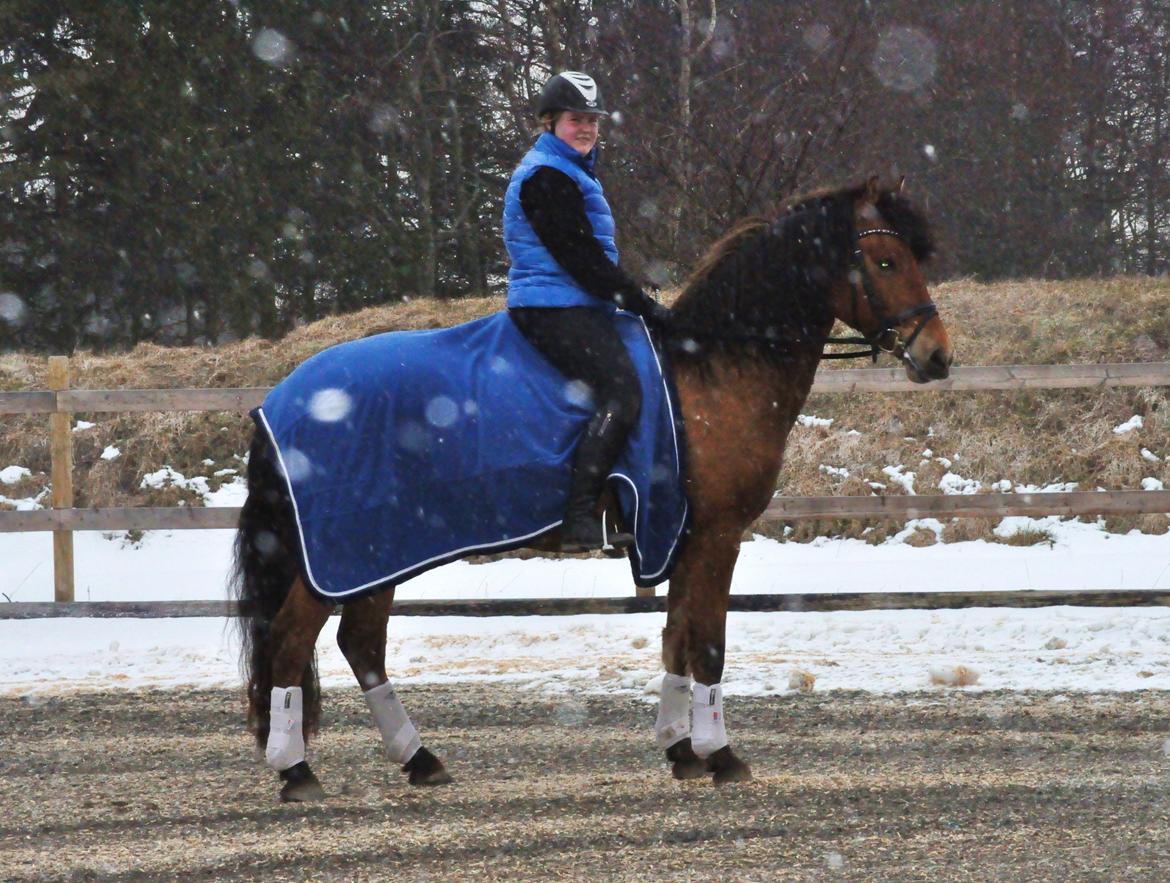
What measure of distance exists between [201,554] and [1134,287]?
9633mm

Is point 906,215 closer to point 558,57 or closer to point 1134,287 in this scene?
point 1134,287

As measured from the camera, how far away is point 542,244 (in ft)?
16.3

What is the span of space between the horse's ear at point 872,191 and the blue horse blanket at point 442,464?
1.04m

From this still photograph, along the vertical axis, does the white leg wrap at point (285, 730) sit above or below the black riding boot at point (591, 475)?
below

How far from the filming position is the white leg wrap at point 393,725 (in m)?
5.01

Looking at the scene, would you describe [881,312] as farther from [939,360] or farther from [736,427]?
[736,427]

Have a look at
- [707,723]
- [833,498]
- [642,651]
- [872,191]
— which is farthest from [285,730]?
[833,498]

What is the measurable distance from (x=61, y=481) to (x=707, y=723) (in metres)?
5.26

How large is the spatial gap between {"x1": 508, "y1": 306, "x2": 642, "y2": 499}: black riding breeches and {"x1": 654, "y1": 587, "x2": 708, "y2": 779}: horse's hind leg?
1.96ft

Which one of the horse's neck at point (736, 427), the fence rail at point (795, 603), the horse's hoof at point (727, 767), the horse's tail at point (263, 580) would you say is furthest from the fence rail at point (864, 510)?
the horse's hoof at point (727, 767)

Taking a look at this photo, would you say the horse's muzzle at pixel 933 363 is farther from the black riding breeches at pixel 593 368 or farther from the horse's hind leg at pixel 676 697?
the horse's hind leg at pixel 676 697

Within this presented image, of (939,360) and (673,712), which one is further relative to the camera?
(673,712)

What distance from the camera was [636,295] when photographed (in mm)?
4914

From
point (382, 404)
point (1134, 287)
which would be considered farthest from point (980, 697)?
point (1134, 287)
